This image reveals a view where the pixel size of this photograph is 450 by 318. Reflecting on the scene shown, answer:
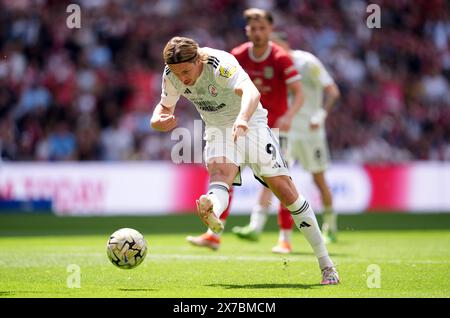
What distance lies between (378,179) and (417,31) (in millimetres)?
6464

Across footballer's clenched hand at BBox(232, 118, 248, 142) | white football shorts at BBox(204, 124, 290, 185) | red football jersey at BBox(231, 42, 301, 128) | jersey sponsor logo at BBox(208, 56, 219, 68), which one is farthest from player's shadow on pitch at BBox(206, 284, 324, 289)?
red football jersey at BBox(231, 42, 301, 128)

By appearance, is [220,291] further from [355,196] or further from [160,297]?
[355,196]

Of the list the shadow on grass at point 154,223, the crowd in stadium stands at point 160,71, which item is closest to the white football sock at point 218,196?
the shadow on grass at point 154,223

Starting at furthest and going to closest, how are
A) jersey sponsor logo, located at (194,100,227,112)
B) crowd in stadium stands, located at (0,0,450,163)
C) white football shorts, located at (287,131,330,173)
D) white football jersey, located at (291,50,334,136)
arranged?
crowd in stadium stands, located at (0,0,450,163)
white football shorts, located at (287,131,330,173)
white football jersey, located at (291,50,334,136)
jersey sponsor logo, located at (194,100,227,112)

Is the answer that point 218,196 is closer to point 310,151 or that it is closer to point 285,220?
point 285,220

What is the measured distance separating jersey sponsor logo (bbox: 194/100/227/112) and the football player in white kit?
4.32 metres

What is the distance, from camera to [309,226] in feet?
25.5

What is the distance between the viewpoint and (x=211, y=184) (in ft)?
25.2

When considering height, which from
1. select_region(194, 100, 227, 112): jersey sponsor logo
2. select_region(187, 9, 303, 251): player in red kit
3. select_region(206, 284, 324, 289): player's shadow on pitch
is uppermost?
select_region(187, 9, 303, 251): player in red kit

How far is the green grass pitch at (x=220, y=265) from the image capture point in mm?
7246

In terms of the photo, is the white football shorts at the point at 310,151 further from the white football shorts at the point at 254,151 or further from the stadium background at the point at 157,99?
the stadium background at the point at 157,99

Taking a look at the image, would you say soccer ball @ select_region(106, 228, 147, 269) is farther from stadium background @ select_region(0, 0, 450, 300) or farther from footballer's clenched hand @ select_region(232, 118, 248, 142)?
footballer's clenched hand @ select_region(232, 118, 248, 142)

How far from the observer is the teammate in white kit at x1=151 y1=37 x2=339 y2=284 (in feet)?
24.3

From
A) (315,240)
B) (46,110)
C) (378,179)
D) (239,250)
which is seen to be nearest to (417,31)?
(378,179)
